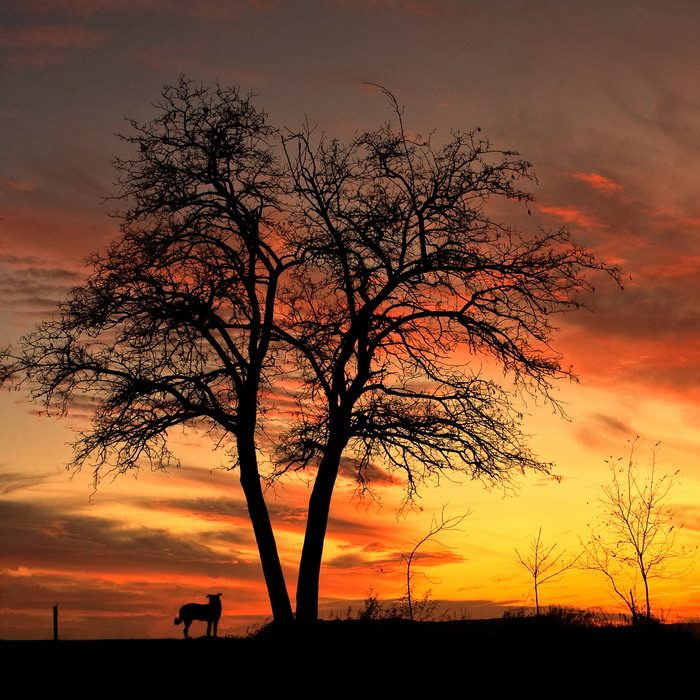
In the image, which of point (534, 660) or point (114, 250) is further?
point (114, 250)

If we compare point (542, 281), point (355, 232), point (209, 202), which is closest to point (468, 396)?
point (542, 281)

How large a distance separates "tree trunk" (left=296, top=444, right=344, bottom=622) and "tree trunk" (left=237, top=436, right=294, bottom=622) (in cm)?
39

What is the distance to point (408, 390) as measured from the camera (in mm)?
18156

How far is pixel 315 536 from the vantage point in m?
17.2

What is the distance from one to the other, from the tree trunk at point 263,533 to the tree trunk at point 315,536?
0.39 meters

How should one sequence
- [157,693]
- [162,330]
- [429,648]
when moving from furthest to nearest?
[162,330], [429,648], [157,693]

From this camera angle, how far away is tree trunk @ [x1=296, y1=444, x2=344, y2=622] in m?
17.0

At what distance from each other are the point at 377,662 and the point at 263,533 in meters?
5.32

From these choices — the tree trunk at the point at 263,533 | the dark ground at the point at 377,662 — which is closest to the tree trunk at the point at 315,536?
the tree trunk at the point at 263,533

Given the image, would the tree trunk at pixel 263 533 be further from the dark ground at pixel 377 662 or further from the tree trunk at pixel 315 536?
the dark ground at pixel 377 662

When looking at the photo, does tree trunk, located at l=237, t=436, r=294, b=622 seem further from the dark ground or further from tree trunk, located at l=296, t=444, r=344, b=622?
the dark ground

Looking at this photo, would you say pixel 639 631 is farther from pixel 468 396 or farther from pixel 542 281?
pixel 542 281

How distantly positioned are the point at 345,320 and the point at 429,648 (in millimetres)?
7097

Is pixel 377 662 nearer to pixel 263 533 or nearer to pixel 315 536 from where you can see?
pixel 315 536
